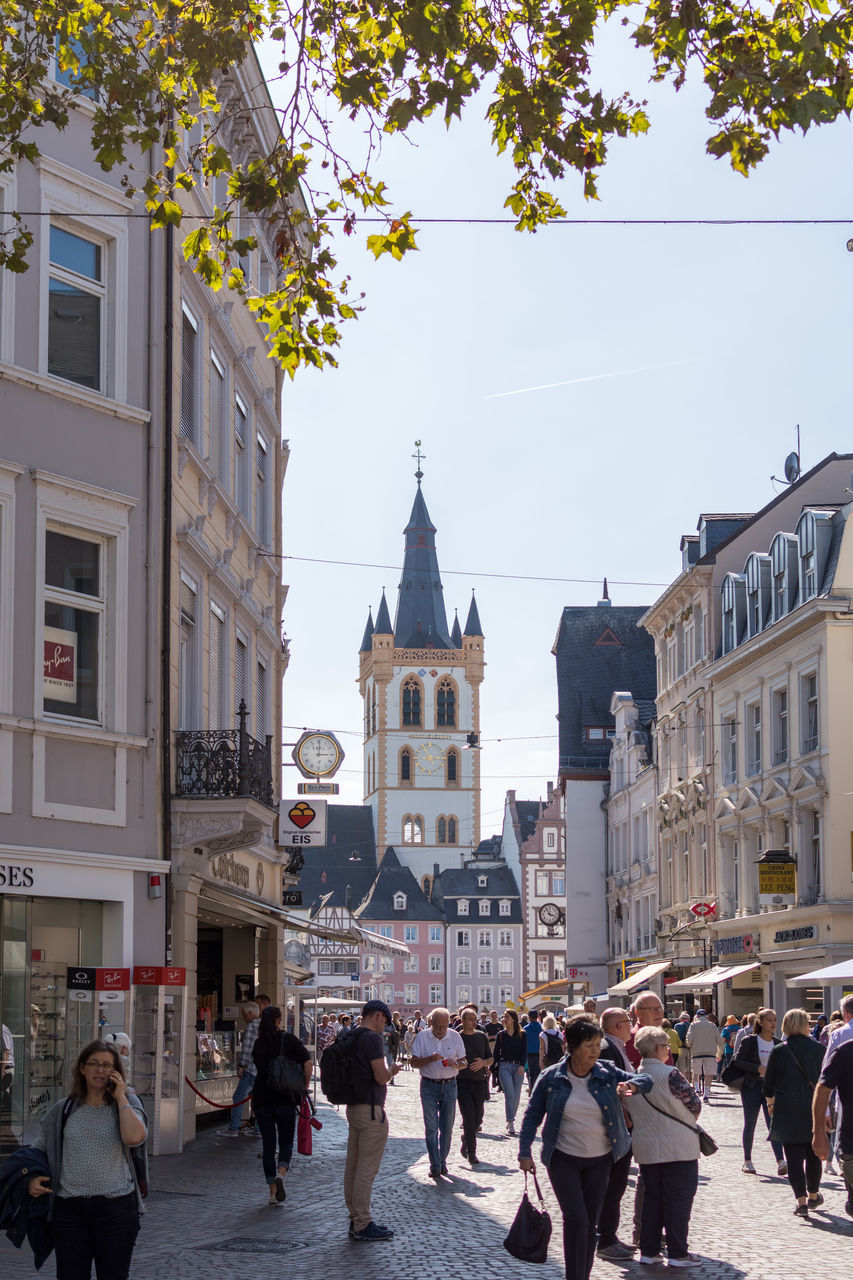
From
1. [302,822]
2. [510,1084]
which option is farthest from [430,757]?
[510,1084]

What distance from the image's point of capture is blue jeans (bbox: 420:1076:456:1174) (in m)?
17.7

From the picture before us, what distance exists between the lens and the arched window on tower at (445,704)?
150m

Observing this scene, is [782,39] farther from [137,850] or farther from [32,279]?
[137,850]

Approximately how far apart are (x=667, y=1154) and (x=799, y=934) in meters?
31.6

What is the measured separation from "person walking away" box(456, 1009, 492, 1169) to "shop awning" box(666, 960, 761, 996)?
75.9ft

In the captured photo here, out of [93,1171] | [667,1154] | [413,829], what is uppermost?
[413,829]

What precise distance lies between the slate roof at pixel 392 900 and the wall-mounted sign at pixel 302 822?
10413 centimetres

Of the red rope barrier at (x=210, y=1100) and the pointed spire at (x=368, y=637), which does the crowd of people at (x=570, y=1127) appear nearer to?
the red rope barrier at (x=210, y=1100)

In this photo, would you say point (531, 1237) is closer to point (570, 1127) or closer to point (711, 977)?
point (570, 1127)

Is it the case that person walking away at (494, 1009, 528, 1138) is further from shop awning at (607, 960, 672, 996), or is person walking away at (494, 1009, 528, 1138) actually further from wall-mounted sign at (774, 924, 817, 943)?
shop awning at (607, 960, 672, 996)

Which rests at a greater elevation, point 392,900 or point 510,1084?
point 392,900

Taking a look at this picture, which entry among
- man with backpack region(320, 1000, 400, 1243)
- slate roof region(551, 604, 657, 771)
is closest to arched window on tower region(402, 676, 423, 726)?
slate roof region(551, 604, 657, 771)

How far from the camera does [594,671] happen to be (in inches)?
2982

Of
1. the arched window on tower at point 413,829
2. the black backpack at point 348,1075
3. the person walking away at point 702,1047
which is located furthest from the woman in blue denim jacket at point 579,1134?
the arched window on tower at point 413,829
